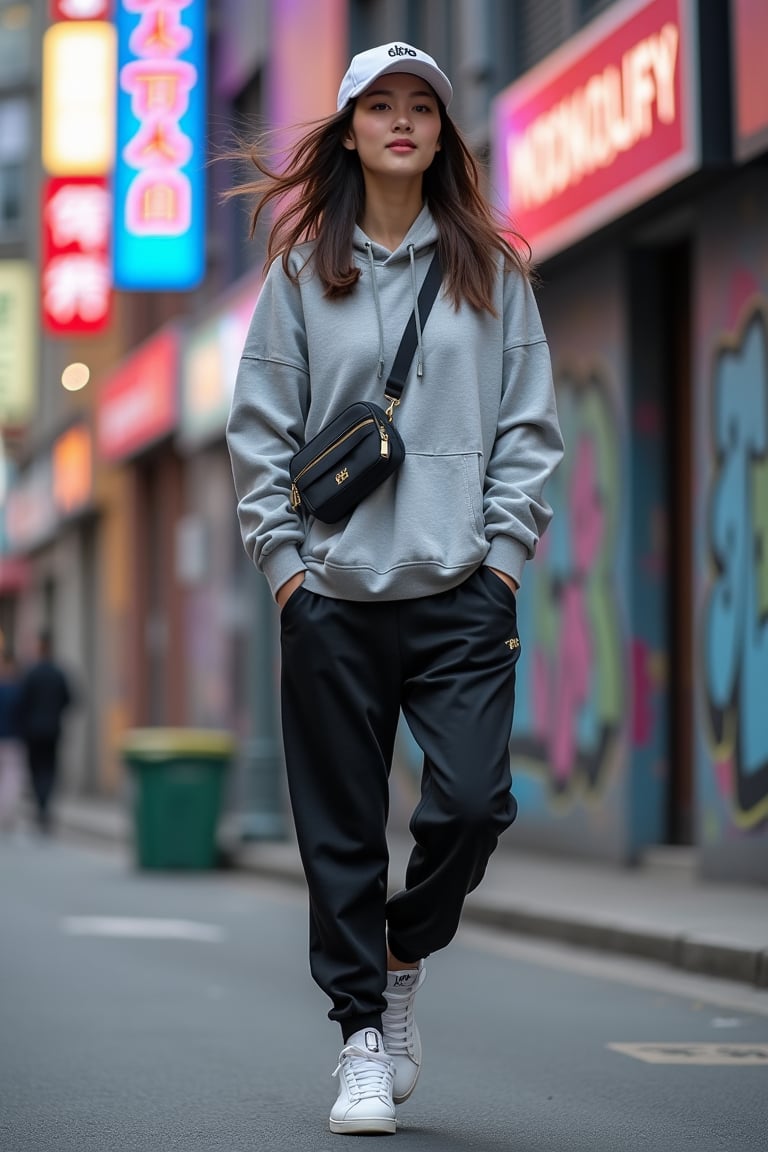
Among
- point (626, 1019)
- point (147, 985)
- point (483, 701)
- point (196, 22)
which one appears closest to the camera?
point (483, 701)

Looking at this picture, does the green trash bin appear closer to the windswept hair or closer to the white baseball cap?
the windswept hair

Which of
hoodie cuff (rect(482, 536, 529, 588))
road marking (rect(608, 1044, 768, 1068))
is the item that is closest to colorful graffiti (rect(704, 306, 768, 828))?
road marking (rect(608, 1044, 768, 1068))

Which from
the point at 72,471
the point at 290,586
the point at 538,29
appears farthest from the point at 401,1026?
the point at 72,471

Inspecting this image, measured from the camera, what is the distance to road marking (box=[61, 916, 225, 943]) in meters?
9.45

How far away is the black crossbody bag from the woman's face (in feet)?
0.87

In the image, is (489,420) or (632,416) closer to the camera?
(489,420)

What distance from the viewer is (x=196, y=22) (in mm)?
18422

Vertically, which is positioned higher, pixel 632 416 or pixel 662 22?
pixel 662 22

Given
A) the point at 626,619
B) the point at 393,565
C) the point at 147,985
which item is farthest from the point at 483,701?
the point at 626,619

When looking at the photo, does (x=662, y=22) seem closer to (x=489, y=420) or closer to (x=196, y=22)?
(x=489, y=420)

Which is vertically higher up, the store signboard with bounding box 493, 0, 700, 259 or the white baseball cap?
the store signboard with bounding box 493, 0, 700, 259

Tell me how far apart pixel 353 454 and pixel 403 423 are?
0.55 feet

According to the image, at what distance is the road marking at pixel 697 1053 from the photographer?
5.54 m

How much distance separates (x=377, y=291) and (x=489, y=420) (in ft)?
1.16
